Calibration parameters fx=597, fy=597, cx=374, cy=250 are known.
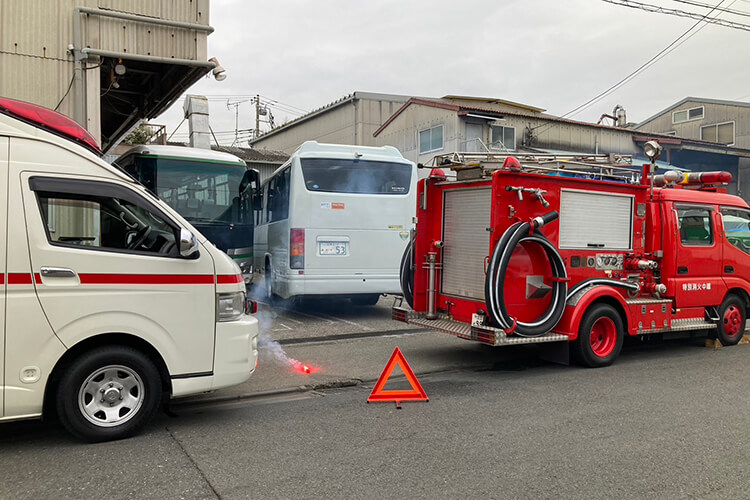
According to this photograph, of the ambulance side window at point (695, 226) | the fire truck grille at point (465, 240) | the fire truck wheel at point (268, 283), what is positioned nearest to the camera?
the fire truck grille at point (465, 240)

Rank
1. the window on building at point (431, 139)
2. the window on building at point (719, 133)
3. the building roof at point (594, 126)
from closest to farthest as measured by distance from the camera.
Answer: the building roof at point (594, 126) → the window on building at point (431, 139) → the window on building at point (719, 133)

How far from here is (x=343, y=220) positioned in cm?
1137

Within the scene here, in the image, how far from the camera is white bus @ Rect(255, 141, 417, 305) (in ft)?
36.4

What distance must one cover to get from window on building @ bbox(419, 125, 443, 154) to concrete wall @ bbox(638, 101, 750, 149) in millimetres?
16272

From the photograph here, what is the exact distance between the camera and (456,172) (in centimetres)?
798

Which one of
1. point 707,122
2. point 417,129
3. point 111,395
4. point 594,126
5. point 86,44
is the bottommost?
point 111,395

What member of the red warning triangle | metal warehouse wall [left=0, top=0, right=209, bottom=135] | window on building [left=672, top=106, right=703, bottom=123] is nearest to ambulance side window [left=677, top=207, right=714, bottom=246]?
the red warning triangle

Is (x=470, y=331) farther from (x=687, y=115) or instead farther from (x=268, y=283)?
(x=687, y=115)

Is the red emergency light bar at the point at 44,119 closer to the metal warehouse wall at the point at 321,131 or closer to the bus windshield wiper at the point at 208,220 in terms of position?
the bus windshield wiper at the point at 208,220

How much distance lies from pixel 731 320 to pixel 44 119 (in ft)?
31.6

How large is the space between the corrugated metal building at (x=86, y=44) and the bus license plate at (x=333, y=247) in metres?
3.77

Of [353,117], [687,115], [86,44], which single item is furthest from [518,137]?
[86,44]

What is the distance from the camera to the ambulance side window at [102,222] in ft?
15.1

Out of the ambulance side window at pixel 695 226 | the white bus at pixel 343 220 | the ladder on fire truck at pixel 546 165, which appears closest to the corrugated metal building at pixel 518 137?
the white bus at pixel 343 220
